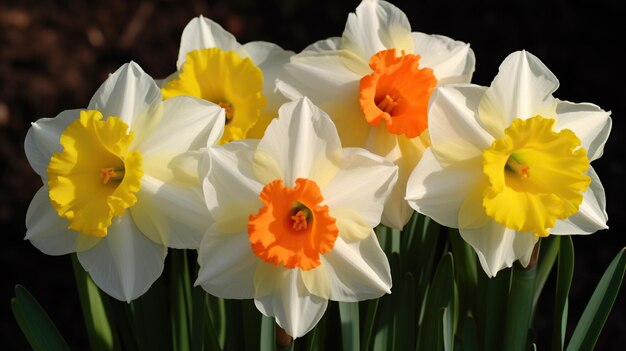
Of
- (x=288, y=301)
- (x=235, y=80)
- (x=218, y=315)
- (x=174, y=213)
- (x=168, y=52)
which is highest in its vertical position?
(x=235, y=80)

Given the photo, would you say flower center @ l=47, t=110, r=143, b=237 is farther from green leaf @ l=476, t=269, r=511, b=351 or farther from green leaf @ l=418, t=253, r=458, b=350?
green leaf @ l=476, t=269, r=511, b=351

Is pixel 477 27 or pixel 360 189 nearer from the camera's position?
pixel 360 189

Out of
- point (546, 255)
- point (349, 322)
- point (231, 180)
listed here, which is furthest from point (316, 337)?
point (546, 255)

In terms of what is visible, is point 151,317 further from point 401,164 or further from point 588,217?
point 588,217

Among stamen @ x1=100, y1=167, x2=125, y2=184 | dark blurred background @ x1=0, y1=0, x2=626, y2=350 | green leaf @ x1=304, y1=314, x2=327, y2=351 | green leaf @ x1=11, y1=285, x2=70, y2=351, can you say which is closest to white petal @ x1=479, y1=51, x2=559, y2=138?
green leaf @ x1=304, y1=314, x2=327, y2=351

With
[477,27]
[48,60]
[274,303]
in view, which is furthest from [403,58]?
[48,60]

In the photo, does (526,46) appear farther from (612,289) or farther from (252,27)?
(612,289)

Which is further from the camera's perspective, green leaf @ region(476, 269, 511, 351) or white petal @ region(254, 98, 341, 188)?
green leaf @ region(476, 269, 511, 351)
